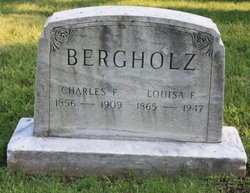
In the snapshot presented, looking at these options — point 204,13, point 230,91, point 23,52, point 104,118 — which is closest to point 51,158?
point 104,118

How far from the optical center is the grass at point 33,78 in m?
4.16

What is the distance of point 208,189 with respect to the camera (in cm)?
418

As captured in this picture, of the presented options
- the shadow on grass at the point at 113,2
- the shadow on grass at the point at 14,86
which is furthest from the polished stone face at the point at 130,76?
the shadow on grass at the point at 113,2

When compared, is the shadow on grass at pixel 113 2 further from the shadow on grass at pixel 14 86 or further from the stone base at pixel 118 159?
the stone base at pixel 118 159

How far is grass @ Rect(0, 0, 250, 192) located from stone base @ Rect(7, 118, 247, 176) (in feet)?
0.22

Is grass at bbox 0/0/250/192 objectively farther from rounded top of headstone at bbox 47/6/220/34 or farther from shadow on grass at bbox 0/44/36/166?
rounded top of headstone at bbox 47/6/220/34

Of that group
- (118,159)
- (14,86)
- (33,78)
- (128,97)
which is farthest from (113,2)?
(118,159)

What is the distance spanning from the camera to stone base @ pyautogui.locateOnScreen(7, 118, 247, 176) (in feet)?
14.2

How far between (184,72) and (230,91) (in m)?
1.71

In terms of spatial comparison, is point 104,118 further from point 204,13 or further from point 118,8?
point 204,13

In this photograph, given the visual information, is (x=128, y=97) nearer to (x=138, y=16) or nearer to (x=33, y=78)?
(x=138, y=16)

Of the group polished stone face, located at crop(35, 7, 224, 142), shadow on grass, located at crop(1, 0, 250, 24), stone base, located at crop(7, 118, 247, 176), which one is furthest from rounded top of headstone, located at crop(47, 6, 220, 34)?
shadow on grass, located at crop(1, 0, 250, 24)

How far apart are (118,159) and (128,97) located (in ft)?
1.49

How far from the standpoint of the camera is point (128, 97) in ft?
14.7
